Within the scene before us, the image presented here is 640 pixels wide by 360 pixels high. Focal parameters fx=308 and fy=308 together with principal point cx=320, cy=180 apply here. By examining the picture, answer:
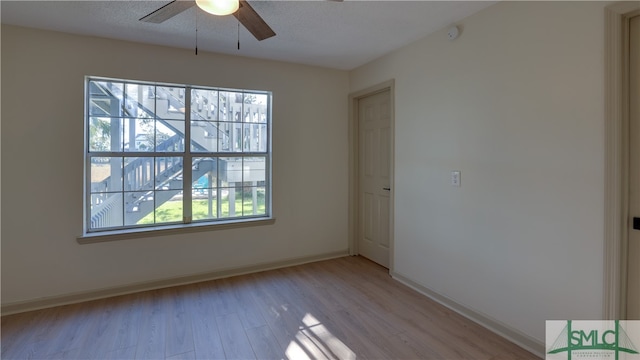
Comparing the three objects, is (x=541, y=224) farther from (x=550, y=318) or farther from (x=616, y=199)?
(x=550, y=318)

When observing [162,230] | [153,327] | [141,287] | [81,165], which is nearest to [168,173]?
[162,230]

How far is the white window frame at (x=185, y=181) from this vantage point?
112 inches

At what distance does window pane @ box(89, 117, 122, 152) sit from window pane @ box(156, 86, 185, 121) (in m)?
0.38

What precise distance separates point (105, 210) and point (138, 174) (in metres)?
0.44

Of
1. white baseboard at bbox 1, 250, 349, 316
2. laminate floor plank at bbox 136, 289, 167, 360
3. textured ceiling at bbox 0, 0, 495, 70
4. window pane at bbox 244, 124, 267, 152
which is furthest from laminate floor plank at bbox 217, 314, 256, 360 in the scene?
textured ceiling at bbox 0, 0, 495, 70

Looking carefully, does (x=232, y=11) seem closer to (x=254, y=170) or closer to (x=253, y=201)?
(x=254, y=170)

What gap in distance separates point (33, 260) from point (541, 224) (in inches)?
156

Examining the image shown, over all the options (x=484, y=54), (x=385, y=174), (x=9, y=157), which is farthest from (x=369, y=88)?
(x=9, y=157)

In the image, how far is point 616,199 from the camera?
167 cm

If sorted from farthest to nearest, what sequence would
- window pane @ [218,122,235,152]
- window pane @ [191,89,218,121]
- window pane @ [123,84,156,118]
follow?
window pane @ [218,122,235,152] < window pane @ [191,89,218,121] < window pane @ [123,84,156,118]

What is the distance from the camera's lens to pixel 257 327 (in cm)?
234

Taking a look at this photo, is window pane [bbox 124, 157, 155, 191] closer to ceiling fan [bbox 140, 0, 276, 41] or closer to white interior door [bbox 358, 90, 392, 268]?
ceiling fan [bbox 140, 0, 276, 41]

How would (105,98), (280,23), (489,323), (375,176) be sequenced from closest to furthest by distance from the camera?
(489,323), (280,23), (105,98), (375,176)

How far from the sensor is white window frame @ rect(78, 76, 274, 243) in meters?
2.84
